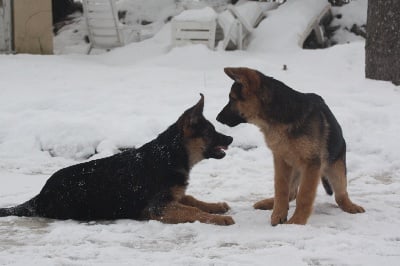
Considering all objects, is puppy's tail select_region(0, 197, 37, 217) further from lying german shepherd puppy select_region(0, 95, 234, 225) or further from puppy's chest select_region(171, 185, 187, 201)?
puppy's chest select_region(171, 185, 187, 201)

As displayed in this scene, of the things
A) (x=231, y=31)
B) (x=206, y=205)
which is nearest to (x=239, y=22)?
(x=231, y=31)

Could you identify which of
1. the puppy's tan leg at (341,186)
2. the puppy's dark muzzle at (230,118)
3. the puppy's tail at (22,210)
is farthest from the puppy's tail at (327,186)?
the puppy's tail at (22,210)

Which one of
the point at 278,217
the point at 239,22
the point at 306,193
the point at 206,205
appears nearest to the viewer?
the point at 306,193

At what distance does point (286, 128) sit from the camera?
513 centimetres

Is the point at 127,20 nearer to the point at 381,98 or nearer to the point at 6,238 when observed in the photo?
the point at 381,98

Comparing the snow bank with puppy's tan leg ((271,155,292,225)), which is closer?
puppy's tan leg ((271,155,292,225))

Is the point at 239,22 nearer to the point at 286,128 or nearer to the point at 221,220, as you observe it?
the point at 286,128

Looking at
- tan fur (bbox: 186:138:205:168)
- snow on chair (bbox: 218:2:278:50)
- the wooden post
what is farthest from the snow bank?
tan fur (bbox: 186:138:205:168)

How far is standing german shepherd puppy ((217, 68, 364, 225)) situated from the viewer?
16.7 feet

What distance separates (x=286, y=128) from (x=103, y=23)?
11.5m

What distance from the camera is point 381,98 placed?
31.7 feet

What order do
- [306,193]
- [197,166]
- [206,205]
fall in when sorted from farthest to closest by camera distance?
[197,166] → [206,205] → [306,193]

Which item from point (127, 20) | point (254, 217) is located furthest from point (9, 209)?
point (127, 20)

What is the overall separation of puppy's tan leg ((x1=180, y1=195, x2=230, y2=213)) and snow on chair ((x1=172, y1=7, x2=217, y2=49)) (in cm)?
875
